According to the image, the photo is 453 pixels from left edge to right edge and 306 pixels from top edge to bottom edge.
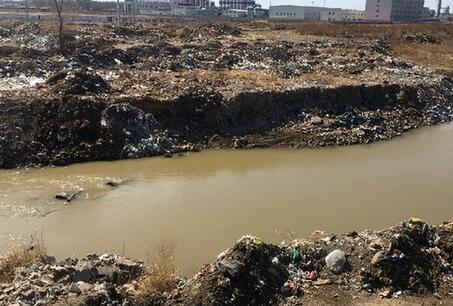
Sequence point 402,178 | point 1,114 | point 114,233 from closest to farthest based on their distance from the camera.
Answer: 1. point 114,233
2. point 402,178
3. point 1,114

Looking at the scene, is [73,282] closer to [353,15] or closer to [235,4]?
[353,15]

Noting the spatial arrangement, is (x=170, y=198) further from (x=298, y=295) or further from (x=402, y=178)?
(x=402, y=178)

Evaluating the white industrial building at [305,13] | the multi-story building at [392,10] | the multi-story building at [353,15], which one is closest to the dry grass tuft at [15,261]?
the white industrial building at [305,13]

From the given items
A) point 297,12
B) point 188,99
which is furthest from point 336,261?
point 297,12

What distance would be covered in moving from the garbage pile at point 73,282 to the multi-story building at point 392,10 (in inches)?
3638

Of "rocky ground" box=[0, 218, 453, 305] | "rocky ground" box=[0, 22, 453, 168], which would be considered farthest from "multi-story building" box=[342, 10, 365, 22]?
"rocky ground" box=[0, 218, 453, 305]

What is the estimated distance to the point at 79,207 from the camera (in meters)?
11.3

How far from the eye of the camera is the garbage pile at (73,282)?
21.0ft

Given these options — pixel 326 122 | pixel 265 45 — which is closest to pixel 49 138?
pixel 326 122

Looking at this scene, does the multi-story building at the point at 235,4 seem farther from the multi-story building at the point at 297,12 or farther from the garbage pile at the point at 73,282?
the garbage pile at the point at 73,282

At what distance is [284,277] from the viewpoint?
24.2 feet

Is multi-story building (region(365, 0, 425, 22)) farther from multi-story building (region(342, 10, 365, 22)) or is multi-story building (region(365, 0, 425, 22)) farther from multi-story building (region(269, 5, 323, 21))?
multi-story building (region(269, 5, 323, 21))

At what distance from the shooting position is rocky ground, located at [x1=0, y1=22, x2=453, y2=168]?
14.9 meters

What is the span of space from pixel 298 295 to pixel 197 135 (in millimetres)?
9806
